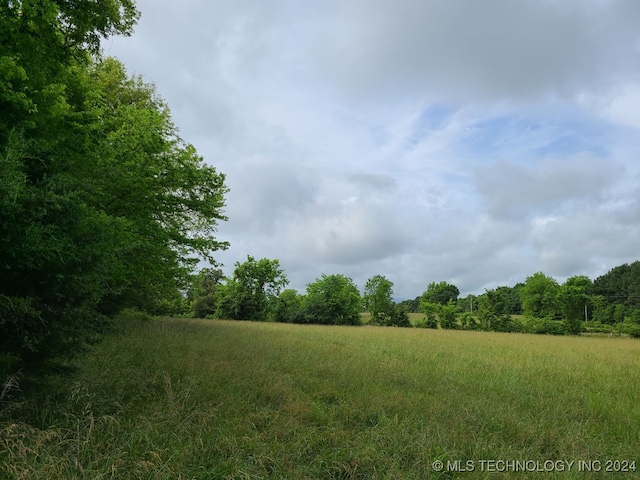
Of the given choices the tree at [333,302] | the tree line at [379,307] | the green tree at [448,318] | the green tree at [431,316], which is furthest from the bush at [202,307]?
the green tree at [448,318]

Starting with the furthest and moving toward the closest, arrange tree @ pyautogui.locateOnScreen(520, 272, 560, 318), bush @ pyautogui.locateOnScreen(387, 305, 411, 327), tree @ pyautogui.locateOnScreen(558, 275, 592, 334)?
1. tree @ pyautogui.locateOnScreen(520, 272, 560, 318)
2. bush @ pyautogui.locateOnScreen(387, 305, 411, 327)
3. tree @ pyautogui.locateOnScreen(558, 275, 592, 334)

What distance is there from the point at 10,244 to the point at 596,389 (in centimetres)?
1188

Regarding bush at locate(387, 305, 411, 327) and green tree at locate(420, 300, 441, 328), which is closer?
green tree at locate(420, 300, 441, 328)

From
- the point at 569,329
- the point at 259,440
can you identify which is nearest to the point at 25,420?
the point at 259,440

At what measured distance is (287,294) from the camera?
5594cm

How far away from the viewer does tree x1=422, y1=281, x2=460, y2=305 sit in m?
85.7

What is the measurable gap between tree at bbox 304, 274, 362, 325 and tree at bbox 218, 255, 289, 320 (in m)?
5.23

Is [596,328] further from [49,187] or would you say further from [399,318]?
[49,187]

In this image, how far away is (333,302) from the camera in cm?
4906

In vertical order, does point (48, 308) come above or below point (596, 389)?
above

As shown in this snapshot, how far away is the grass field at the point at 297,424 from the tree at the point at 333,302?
3815cm

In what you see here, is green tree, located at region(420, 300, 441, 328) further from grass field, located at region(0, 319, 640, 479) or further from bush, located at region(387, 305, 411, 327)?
grass field, located at region(0, 319, 640, 479)

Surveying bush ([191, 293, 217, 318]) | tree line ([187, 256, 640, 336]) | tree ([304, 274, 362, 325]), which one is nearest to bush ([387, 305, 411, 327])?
tree line ([187, 256, 640, 336])

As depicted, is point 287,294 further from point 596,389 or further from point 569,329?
point 596,389
